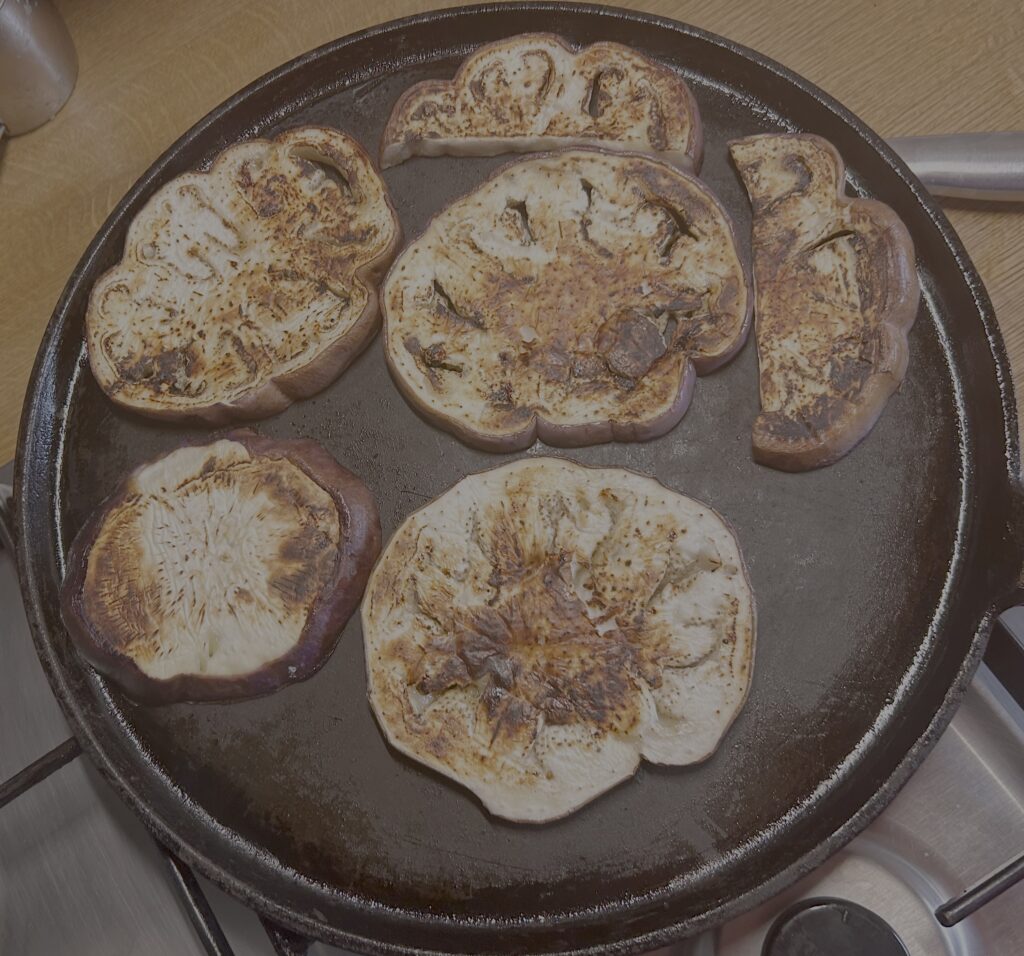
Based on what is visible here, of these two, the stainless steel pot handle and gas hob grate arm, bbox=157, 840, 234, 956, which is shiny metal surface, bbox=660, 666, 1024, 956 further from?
the stainless steel pot handle

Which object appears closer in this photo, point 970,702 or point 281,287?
point 970,702

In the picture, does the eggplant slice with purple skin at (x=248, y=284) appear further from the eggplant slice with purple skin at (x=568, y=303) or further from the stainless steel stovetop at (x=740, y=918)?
the stainless steel stovetop at (x=740, y=918)

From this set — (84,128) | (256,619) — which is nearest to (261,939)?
(256,619)

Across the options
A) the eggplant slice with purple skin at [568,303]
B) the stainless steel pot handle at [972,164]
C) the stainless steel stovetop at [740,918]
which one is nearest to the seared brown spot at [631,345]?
the eggplant slice with purple skin at [568,303]

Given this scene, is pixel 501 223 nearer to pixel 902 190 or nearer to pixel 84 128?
pixel 902 190

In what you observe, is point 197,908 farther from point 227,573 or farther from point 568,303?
point 568,303

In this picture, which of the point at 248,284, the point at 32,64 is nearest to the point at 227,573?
the point at 248,284
